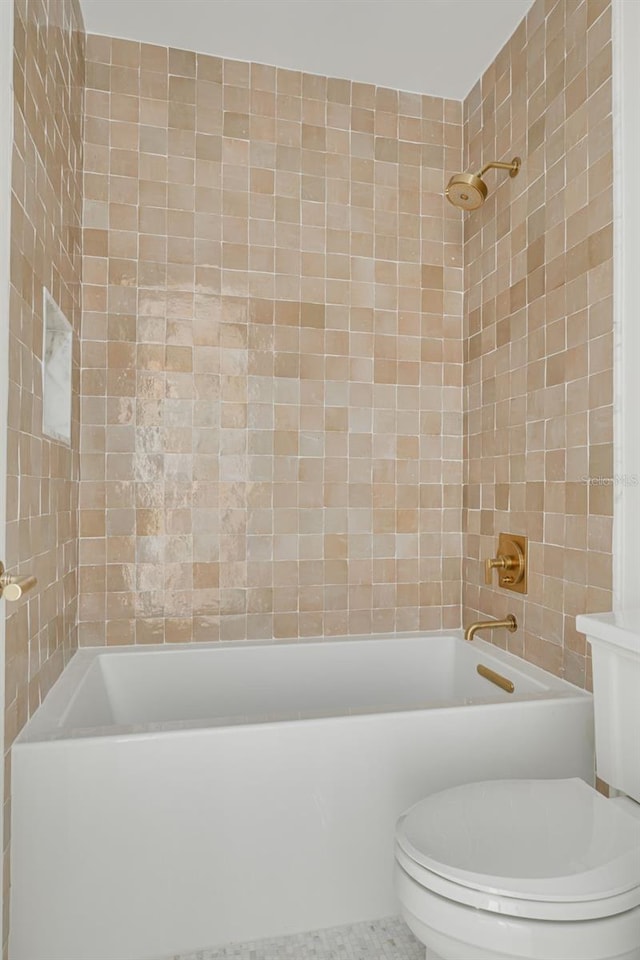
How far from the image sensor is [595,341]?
5.68 ft

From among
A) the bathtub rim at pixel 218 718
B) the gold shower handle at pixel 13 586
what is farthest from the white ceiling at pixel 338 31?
the bathtub rim at pixel 218 718

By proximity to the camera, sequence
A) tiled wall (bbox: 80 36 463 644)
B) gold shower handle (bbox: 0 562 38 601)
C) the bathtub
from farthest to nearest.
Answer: tiled wall (bbox: 80 36 463 644) < the bathtub < gold shower handle (bbox: 0 562 38 601)

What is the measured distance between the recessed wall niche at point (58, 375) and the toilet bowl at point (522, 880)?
1406mm

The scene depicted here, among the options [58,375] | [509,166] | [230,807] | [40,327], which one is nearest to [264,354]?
[58,375]

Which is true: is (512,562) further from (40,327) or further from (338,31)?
(338,31)

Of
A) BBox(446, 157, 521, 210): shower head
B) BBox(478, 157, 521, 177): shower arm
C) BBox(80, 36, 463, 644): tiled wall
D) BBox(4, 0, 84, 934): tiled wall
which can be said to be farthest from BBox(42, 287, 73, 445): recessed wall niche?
BBox(478, 157, 521, 177): shower arm

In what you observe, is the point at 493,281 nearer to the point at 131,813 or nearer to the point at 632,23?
the point at 632,23

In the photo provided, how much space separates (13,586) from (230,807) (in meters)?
0.75

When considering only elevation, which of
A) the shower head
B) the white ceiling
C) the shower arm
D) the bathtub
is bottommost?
the bathtub

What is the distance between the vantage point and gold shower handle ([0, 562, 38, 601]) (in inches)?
44.9

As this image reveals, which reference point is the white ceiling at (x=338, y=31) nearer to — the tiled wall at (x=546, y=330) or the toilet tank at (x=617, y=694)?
the tiled wall at (x=546, y=330)

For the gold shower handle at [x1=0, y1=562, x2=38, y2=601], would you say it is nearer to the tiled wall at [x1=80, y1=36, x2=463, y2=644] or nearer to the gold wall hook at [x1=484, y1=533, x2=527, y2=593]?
the tiled wall at [x1=80, y1=36, x2=463, y2=644]

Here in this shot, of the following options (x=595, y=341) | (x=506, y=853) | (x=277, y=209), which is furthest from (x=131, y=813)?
(x=277, y=209)

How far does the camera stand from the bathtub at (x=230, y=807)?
1.41 metres
